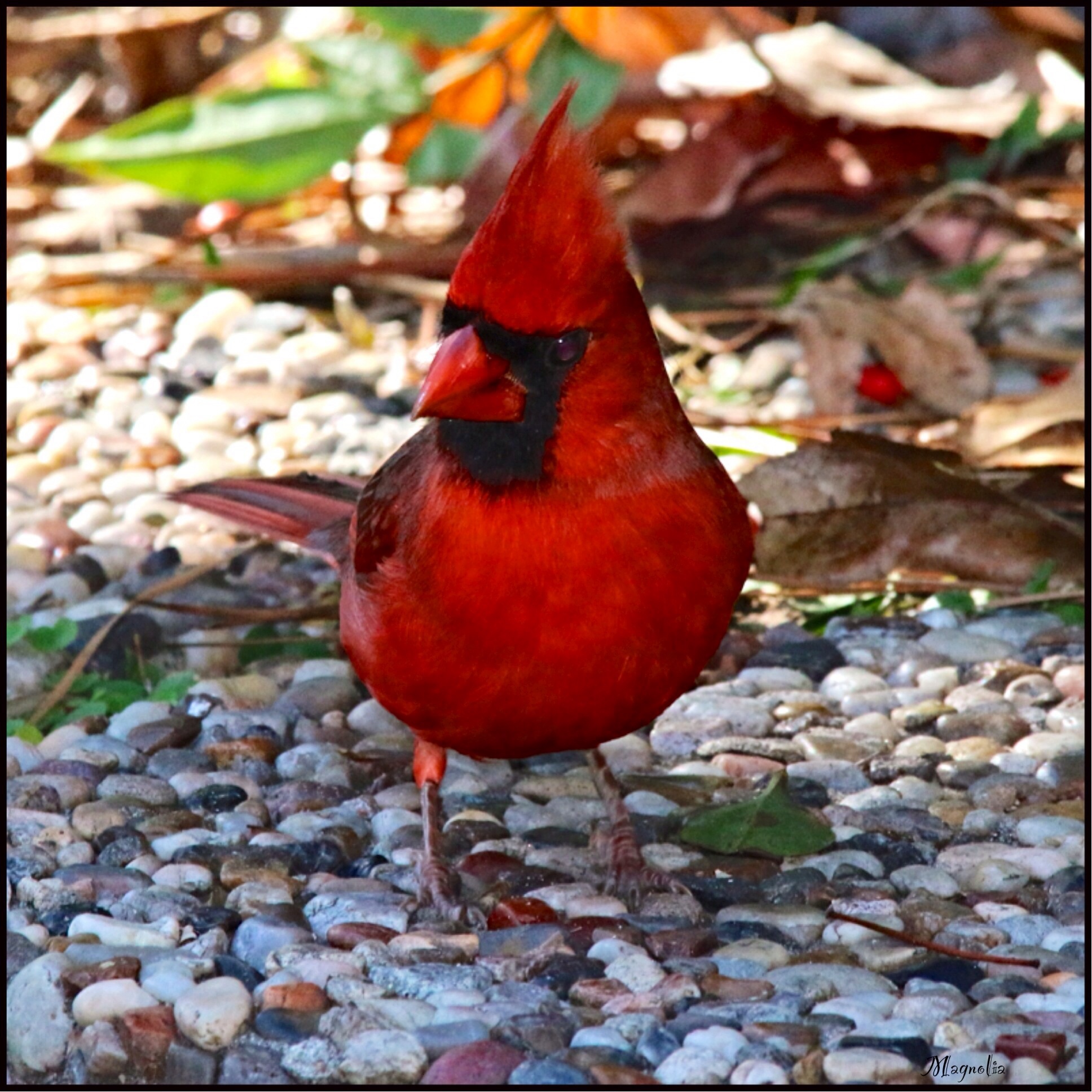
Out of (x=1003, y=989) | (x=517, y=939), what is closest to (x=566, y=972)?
(x=517, y=939)

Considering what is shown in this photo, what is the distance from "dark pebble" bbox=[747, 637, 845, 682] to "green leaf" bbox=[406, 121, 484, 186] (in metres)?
2.04

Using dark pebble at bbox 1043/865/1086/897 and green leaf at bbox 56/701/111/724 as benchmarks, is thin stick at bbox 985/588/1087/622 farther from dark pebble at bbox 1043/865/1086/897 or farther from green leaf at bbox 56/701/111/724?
green leaf at bbox 56/701/111/724

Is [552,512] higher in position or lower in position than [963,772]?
higher

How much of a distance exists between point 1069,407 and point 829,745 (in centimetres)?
119

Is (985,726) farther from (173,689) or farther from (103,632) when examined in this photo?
(103,632)

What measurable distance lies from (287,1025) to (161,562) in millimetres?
1603

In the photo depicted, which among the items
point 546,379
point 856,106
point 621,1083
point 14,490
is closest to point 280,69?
point 856,106

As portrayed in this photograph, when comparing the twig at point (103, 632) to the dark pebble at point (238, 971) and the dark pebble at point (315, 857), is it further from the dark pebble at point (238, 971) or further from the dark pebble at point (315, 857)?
the dark pebble at point (238, 971)

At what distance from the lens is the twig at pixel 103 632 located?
10.1ft

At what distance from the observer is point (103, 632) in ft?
→ 10.5

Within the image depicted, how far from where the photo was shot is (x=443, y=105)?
525 centimetres

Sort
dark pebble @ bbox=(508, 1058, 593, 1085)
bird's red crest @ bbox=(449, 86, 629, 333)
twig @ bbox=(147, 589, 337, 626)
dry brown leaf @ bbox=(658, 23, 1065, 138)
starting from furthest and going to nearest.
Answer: dry brown leaf @ bbox=(658, 23, 1065, 138)
twig @ bbox=(147, 589, 337, 626)
bird's red crest @ bbox=(449, 86, 629, 333)
dark pebble @ bbox=(508, 1058, 593, 1085)

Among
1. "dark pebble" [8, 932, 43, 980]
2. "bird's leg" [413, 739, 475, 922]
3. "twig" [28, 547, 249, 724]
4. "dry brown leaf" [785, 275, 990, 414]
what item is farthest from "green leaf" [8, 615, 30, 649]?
"dry brown leaf" [785, 275, 990, 414]

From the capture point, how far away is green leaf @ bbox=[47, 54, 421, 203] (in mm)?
4676
